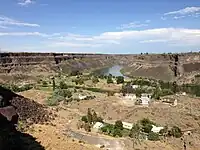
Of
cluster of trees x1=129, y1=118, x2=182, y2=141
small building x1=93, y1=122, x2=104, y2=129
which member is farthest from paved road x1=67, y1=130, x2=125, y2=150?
small building x1=93, y1=122, x2=104, y2=129

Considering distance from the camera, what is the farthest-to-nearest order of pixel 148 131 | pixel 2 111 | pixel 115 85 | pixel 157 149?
pixel 115 85, pixel 148 131, pixel 157 149, pixel 2 111

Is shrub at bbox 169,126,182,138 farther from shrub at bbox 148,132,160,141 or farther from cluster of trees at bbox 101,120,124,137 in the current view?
cluster of trees at bbox 101,120,124,137

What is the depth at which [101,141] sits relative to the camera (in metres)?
30.9

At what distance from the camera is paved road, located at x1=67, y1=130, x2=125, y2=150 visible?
95.9 feet

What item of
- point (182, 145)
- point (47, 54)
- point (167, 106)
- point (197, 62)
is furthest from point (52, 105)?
point (47, 54)

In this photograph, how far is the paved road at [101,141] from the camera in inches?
1151

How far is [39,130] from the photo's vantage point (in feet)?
97.0

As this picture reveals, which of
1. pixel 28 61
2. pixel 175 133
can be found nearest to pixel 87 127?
pixel 175 133

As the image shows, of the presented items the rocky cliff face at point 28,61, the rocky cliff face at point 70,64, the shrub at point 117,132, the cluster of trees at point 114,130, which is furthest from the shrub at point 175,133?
the rocky cliff face at point 28,61

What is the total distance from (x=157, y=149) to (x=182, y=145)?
178 inches

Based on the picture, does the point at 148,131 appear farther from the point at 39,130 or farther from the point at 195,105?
the point at 195,105

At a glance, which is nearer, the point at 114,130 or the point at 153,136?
the point at 153,136

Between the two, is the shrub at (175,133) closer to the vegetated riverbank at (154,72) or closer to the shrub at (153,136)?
the shrub at (153,136)

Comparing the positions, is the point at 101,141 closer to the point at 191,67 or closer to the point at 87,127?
the point at 87,127
